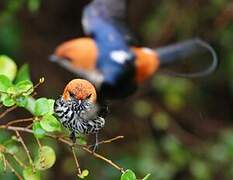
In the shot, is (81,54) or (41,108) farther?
(81,54)

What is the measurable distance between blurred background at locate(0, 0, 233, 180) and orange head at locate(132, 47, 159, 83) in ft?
1.98

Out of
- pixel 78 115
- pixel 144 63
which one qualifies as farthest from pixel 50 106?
pixel 144 63

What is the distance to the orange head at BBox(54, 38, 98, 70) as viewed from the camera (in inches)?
97.8

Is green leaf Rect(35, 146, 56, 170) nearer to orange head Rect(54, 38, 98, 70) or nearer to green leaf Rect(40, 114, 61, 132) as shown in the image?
green leaf Rect(40, 114, 61, 132)

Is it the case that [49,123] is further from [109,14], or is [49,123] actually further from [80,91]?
[109,14]

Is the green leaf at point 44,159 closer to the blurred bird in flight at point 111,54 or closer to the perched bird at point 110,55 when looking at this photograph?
the blurred bird in flight at point 111,54

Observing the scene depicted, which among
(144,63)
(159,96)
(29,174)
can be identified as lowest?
(159,96)

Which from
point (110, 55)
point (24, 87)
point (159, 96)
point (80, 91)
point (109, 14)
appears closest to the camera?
point (80, 91)

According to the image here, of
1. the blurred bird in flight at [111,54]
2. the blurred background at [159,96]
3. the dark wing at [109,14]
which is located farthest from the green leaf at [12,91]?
the blurred background at [159,96]

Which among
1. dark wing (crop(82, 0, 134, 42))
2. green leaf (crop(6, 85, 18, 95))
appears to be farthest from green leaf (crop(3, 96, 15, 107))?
dark wing (crop(82, 0, 134, 42))

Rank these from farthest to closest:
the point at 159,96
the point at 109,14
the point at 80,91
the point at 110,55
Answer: the point at 159,96 < the point at 109,14 < the point at 110,55 < the point at 80,91

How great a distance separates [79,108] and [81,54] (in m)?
1.32

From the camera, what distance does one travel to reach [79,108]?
1182 millimetres

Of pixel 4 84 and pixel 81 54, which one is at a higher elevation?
pixel 4 84
